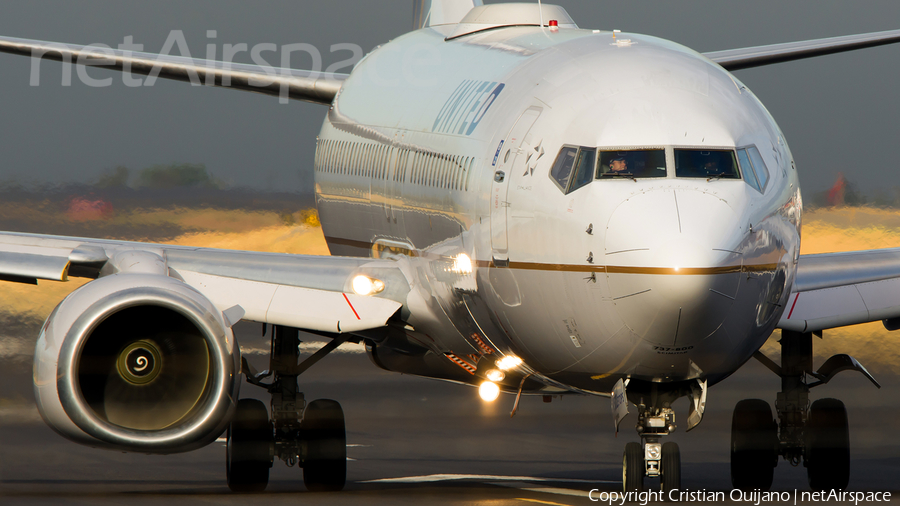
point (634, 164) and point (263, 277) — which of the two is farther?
point (263, 277)

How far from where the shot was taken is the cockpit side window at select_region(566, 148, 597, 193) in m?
10.7

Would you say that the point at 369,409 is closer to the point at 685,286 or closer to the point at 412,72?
the point at 412,72

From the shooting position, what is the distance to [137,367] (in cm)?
1214

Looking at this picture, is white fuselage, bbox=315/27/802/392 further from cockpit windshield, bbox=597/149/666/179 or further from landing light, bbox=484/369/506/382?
landing light, bbox=484/369/506/382

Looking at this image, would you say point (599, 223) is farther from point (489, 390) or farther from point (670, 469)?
point (489, 390)

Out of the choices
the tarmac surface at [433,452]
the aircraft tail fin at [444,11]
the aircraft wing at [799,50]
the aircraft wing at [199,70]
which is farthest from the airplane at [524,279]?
the aircraft tail fin at [444,11]

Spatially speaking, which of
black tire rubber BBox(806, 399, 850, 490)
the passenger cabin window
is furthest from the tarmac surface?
the passenger cabin window

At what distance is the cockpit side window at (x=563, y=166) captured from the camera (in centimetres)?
1086

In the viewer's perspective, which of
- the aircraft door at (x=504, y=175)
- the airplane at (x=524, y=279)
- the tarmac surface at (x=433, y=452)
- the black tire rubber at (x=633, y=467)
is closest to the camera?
the airplane at (x=524, y=279)

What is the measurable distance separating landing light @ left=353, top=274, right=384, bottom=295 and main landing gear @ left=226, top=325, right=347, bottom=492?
1.38m

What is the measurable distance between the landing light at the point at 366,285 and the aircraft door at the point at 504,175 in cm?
242

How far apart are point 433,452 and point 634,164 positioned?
9.78 m

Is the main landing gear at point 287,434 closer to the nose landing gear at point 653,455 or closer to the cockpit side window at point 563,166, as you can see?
the nose landing gear at point 653,455

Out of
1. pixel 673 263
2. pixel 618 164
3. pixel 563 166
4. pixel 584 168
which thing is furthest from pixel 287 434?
pixel 673 263
